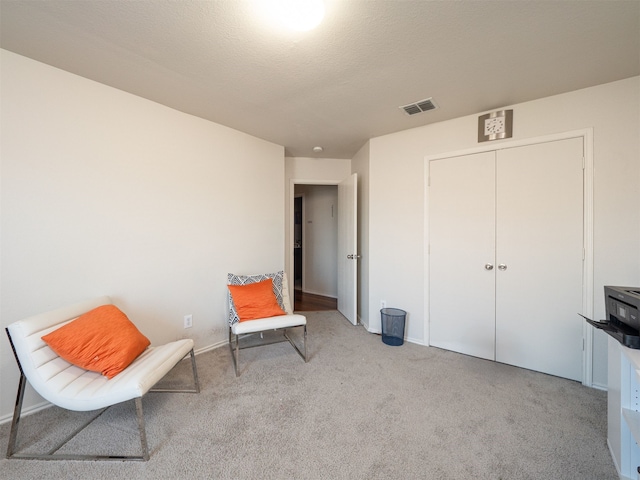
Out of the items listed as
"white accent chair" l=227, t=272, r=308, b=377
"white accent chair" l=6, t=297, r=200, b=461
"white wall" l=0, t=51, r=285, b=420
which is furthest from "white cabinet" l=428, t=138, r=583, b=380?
"white accent chair" l=6, t=297, r=200, b=461

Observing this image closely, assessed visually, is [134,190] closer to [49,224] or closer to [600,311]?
[49,224]

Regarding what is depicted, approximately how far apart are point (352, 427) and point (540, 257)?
81.2 inches

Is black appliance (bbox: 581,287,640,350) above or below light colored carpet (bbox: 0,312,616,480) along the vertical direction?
above

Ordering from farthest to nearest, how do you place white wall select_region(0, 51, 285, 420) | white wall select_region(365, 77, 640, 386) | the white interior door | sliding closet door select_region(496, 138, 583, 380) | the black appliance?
the white interior door
sliding closet door select_region(496, 138, 583, 380)
white wall select_region(365, 77, 640, 386)
white wall select_region(0, 51, 285, 420)
the black appliance

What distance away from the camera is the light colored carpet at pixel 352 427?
4.39 feet

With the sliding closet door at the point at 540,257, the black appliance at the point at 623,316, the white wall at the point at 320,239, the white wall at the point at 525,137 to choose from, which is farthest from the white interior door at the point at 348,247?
the black appliance at the point at 623,316

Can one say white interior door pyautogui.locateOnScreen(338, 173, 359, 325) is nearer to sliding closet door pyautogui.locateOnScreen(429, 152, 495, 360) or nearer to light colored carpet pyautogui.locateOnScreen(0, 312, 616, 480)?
sliding closet door pyautogui.locateOnScreen(429, 152, 495, 360)

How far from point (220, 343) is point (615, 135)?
390 centimetres

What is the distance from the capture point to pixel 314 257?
17.4ft

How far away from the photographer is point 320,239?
516cm

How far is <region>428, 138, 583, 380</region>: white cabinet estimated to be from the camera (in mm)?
2133

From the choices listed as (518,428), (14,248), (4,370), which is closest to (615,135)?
(518,428)

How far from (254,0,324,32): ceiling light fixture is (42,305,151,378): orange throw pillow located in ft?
6.71

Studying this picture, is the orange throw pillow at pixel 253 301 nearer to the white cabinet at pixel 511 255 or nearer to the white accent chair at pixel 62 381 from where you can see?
the white accent chair at pixel 62 381
